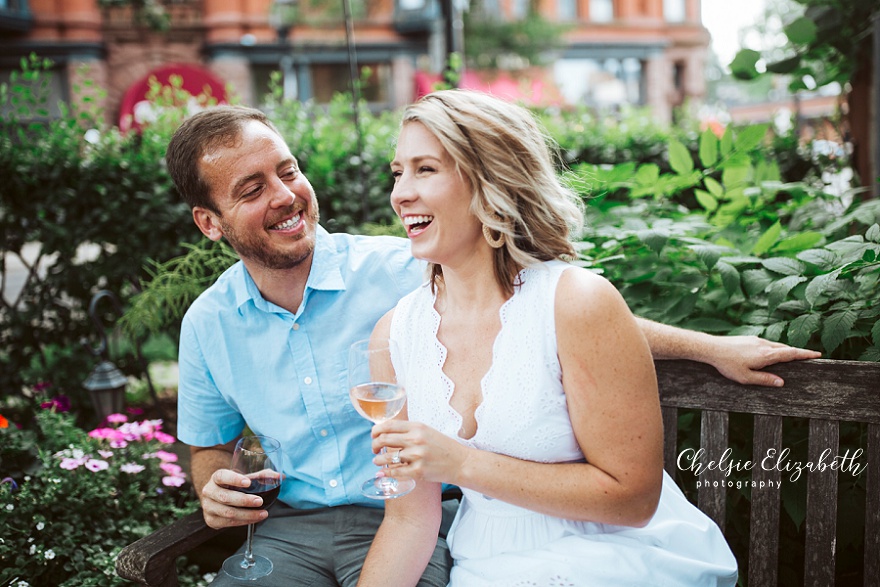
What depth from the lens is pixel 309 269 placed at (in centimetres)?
237

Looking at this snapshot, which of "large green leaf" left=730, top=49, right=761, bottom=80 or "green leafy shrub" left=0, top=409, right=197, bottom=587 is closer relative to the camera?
"green leafy shrub" left=0, top=409, right=197, bottom=587

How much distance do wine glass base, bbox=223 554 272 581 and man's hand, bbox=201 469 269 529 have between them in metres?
0.13

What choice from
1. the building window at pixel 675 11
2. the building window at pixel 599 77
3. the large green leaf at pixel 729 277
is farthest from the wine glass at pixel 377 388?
the building window at pixel 675 11

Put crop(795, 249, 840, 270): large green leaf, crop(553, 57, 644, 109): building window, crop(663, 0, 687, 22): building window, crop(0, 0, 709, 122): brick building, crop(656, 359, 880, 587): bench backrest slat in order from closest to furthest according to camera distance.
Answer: crop(656, 359, 880, 587): bench backrest slat < crop(795, 249, 840, 270): large green leaf < crop(0, 0, 709, 122): brick building < crop(553, 57, 644, 109): building window < crop(663, 0, 687, 22): building window

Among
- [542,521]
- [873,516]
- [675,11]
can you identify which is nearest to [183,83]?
[675,11]

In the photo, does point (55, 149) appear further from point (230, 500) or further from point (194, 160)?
point (230, 500)

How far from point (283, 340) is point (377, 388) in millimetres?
684

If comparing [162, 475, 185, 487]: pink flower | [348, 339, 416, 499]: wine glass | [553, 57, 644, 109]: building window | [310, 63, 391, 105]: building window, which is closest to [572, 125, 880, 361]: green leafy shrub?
[348, 339, 416, 499]: wine glass

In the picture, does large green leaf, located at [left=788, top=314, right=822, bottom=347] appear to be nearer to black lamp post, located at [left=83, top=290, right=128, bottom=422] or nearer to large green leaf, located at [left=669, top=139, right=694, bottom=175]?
large green leaf, located at [left=669, top=139, right=694, bottom=175]

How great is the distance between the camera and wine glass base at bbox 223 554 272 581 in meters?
2.01

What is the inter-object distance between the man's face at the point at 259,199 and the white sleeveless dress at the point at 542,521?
0.70 m

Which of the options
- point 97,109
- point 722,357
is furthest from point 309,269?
point 97,109

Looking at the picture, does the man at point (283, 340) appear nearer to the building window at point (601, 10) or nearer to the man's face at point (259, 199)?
the man's face at point (259, 199)

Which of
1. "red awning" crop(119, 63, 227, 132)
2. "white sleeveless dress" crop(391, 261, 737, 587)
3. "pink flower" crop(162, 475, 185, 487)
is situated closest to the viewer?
"white sleeveless dress" crop(391, 261, 737, 587)
